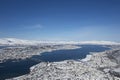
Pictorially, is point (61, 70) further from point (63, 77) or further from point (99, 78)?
point (99, 78)

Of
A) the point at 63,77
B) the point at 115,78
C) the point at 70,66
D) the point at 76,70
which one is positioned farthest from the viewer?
the point at 70,66

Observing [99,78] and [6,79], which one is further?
[6,79]

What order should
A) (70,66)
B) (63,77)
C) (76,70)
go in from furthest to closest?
(70,66) < (76,70) < (63,77)

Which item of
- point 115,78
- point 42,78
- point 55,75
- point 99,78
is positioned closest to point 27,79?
point 42,78

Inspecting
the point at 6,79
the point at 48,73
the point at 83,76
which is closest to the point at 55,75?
the point at 48,73

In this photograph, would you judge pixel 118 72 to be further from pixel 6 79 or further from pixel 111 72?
pixel 6 79

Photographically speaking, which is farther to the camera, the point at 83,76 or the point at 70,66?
the point at 70,66

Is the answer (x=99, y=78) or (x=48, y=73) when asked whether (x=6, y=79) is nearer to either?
(x=48, y=73)

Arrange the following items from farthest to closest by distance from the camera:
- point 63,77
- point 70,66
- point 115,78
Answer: point 70,66, point 115,78, point 63,77

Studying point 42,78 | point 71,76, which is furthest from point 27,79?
point 71,76
